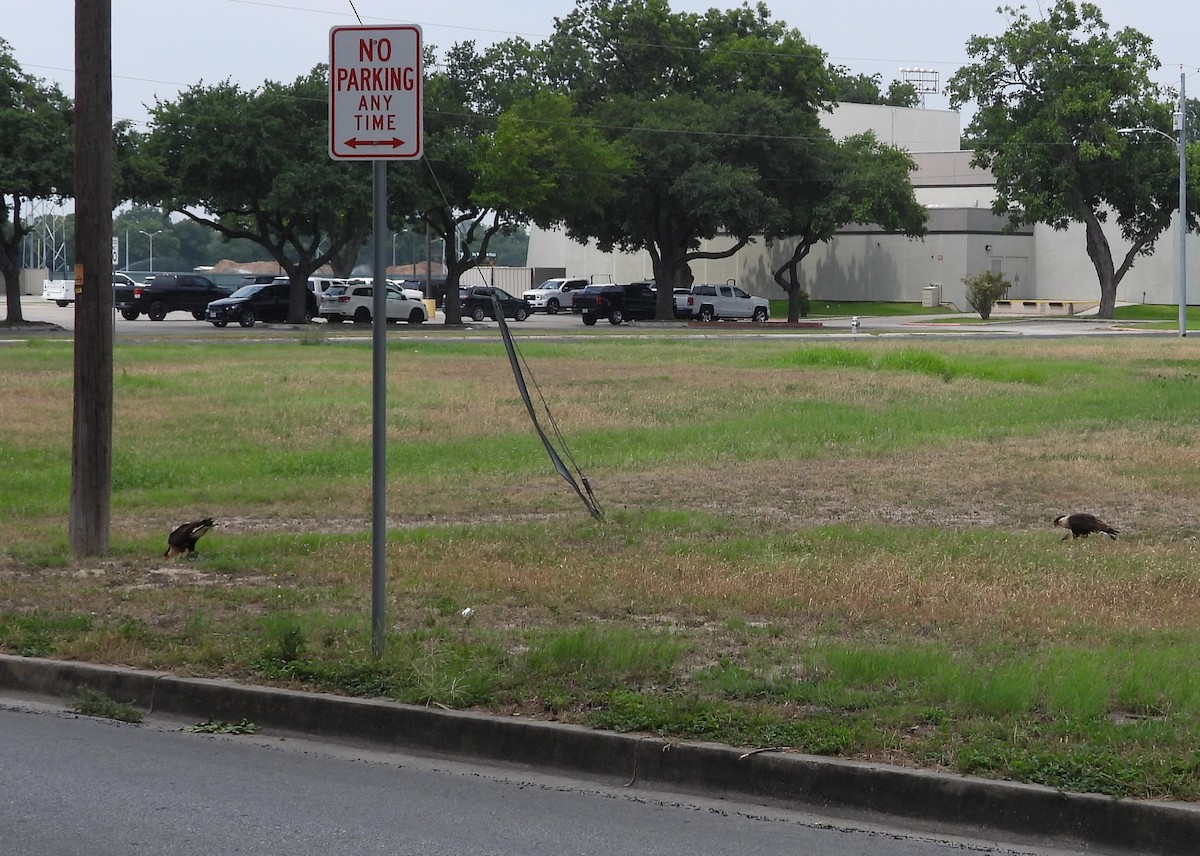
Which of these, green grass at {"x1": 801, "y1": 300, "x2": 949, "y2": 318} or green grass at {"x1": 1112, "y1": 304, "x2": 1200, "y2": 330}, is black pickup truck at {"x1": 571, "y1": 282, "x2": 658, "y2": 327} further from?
green grass at {"x1": 1112, "y1": 304, "x2": 1200, "y2": 330}

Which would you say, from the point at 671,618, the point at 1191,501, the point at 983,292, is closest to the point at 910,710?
the point at 671,618

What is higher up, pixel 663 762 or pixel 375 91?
pixel 375 91

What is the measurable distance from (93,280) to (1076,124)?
204ft

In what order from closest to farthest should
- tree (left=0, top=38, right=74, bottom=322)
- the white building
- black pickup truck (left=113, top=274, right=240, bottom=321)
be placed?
tree (left=0, top=38, right=74, bottom=322)
black pickup truck (left=113, top=274, right=240, bottom=321)
the white building

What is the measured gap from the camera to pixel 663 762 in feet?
20.4

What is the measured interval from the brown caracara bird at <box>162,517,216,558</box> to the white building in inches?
2918

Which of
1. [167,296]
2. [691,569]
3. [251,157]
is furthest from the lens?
[167,296]

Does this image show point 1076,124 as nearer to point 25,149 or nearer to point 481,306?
point 481,306

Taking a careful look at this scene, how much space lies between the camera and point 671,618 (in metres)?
8.58

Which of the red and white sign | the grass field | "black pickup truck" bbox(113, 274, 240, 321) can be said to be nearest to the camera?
the grass field

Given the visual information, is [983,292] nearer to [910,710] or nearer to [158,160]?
[158,160]

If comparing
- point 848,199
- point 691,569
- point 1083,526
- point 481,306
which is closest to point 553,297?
point 481,306

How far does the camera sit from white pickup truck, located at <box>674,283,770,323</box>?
218 feet

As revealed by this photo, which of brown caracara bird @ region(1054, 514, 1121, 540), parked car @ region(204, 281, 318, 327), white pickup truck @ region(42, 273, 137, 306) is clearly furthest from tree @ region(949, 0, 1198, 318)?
brown caracara bird @ region(1054, 514, 1121, 540)
